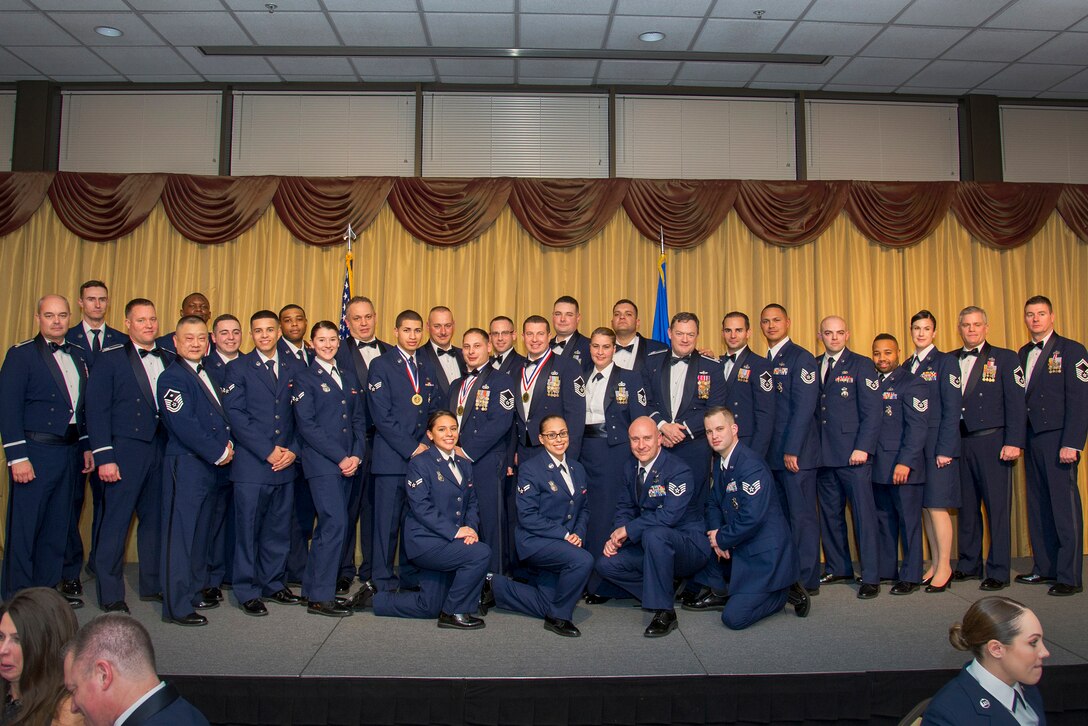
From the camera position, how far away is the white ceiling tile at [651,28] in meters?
5.41

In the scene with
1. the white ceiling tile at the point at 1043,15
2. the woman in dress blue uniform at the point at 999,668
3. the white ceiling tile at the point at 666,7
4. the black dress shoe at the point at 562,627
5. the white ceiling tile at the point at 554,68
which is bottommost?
the black dress shoe at the point at 562,627

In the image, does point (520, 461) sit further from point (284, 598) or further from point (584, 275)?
point (584, 275)

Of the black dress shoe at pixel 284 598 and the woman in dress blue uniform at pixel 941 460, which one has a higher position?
the woman in dress blue uniform at pixel 941 460

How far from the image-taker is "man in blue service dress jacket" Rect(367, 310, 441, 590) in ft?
15.3

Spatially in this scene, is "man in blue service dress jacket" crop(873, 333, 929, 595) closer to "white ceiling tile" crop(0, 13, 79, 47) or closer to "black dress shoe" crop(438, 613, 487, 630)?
"black dress shoe" crop(438, 613, 487, 630)

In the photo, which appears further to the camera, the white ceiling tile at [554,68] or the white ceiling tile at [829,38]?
the white ceiling tile at [554,68]

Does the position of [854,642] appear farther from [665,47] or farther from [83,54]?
[83,54]

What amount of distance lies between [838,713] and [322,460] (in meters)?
2.94

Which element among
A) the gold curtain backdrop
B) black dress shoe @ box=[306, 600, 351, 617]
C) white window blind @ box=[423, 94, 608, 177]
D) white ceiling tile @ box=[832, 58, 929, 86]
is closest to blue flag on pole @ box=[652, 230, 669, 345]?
the gold curtain backdrop

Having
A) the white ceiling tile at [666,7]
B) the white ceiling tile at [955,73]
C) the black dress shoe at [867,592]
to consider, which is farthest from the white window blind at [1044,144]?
the black dress shoe at [867,592]

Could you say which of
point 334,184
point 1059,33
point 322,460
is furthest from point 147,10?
point 1059,33

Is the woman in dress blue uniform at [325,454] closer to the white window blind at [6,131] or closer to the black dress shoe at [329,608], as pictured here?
the black dress shoe at [329,608]

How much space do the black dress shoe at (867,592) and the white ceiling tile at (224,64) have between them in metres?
5.66

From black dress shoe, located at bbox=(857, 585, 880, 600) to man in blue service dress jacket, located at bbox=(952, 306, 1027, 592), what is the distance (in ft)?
2.93
